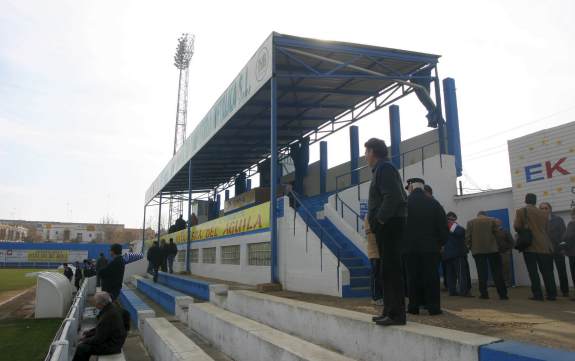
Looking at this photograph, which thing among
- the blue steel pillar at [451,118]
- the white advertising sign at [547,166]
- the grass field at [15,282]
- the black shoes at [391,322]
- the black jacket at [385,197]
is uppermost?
the blue steel pillar at [451,118]

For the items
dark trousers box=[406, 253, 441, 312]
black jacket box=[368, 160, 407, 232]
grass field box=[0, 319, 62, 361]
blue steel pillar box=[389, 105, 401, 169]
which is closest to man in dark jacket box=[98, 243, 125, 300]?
grass field box=[0, 319, 62, 361]

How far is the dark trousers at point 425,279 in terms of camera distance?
4514mm

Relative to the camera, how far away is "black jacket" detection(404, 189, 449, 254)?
15.0ft

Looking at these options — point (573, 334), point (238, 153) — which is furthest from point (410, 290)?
point (238, 153)

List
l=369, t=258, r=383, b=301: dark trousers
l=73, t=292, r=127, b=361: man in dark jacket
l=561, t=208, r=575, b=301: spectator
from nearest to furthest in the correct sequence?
l=73, t=292, r=127, b=361: man in dark jacket
l=369, t=258, r=383, b=301: dark trousers
l=561, t=208, r=575, b=301: spectator

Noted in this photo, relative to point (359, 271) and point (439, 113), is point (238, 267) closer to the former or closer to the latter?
point (359, 271)

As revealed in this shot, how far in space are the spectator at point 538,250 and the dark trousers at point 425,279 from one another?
250 centimetres

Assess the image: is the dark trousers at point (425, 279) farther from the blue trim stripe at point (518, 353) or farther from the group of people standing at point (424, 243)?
the blue trim stripe at point (518, 353)

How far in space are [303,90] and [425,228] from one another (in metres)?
10.1

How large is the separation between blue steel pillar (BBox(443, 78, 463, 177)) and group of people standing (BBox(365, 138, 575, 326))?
5.38m

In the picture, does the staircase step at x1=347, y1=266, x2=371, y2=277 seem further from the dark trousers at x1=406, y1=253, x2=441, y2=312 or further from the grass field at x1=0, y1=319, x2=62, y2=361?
the grass field at x1=0, y1=319, x2=62, y2=361

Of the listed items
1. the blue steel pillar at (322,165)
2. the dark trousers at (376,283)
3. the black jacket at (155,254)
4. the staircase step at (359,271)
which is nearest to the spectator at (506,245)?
the dark trousers at (376,283)

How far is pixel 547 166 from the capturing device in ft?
30.0

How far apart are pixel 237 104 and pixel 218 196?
22829 millimetres
